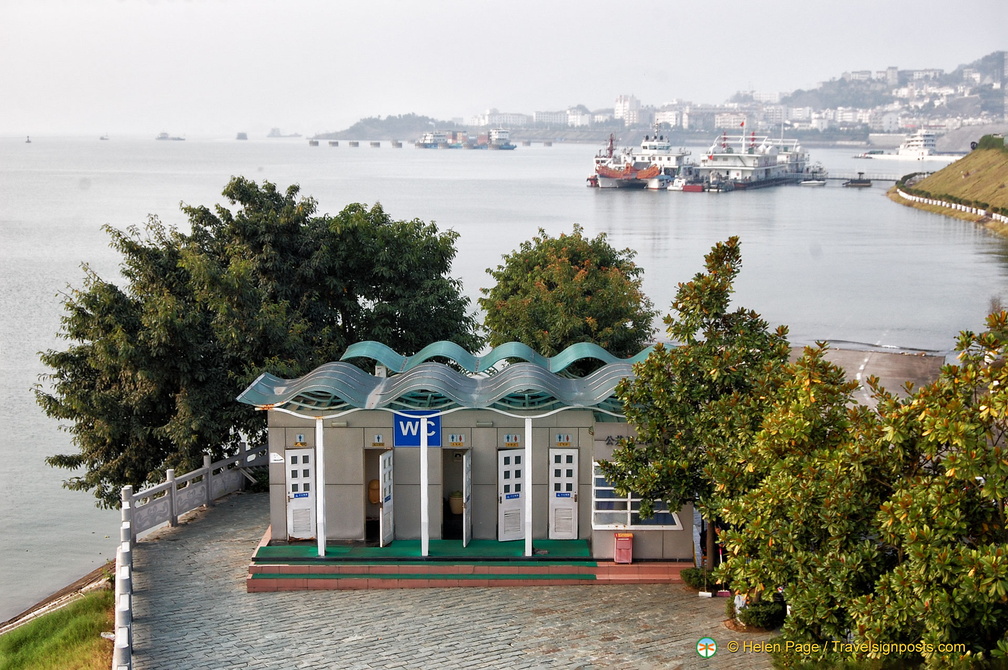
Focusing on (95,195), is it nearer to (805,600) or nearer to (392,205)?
(392,205)

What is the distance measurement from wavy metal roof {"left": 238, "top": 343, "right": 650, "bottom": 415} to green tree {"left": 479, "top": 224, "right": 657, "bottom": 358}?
6.44 metres

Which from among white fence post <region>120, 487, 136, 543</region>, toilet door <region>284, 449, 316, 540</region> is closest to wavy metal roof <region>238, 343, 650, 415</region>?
toilet door <region>284, 449, 316, 540</region>

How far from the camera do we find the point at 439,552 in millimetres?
13977

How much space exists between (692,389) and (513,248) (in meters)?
54.4

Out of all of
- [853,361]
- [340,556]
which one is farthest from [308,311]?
[853,361]

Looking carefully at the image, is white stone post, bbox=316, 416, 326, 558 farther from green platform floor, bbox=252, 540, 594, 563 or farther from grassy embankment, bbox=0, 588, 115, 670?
grassy embankment, bbox=0, 588, 115, 670

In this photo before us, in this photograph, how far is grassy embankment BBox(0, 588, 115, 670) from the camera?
11.9 meters

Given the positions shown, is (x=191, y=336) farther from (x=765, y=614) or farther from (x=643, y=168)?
(x=643, y=168)

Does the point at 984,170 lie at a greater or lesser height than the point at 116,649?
greater

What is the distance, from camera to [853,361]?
32.3 m

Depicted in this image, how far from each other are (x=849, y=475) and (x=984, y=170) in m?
96.3

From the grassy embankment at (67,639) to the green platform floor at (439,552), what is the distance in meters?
Answer: 2.18

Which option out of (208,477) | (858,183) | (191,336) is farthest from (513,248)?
(858,183)

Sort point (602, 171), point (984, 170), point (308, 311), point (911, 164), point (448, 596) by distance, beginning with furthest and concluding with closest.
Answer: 1. point (911, 164)
2. point (602, 171)
3. point (984, 170)
4. point (308, 311)
5. point (448, 596)
